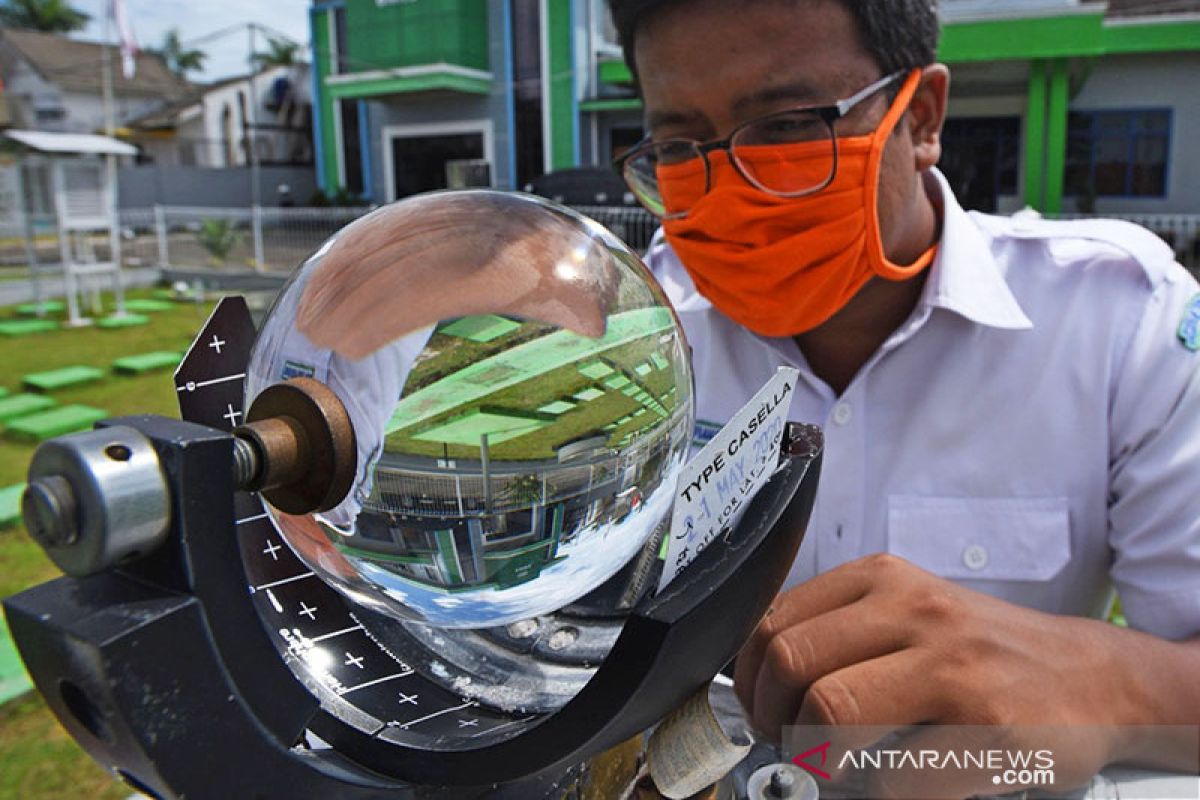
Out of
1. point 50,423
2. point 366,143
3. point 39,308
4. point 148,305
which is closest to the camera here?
point 50,423

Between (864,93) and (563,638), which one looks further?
(864,93)

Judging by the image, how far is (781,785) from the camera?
732 millimetres

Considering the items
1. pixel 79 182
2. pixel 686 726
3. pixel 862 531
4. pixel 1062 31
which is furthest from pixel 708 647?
pixel 1062 31

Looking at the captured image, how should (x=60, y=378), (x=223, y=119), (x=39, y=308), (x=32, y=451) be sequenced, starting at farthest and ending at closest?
(x=223, y=119), (x=39, y=308), (x=60, y=378), (x=32, y=451)

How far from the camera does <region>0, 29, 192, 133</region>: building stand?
3284 cm

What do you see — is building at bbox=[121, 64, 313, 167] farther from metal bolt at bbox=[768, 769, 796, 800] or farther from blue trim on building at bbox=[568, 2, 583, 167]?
metal bolt at bbox=[768, 769, 796, 800]

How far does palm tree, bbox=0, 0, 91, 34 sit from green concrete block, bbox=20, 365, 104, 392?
39576 mm

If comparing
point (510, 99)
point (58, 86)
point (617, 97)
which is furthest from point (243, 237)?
point (58, 86)

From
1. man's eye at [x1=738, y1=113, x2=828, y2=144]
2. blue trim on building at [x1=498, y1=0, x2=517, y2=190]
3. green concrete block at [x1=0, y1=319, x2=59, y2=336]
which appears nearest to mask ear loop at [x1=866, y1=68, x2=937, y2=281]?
man's eye at [x1=738, y1=113, x2=828, y2=144]

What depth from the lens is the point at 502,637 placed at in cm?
82

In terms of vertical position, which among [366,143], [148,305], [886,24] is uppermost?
[366,143]

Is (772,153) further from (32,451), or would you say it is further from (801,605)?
(32,451)

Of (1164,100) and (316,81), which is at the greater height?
(316,81)

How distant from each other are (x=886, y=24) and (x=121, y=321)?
1033 centimetres
